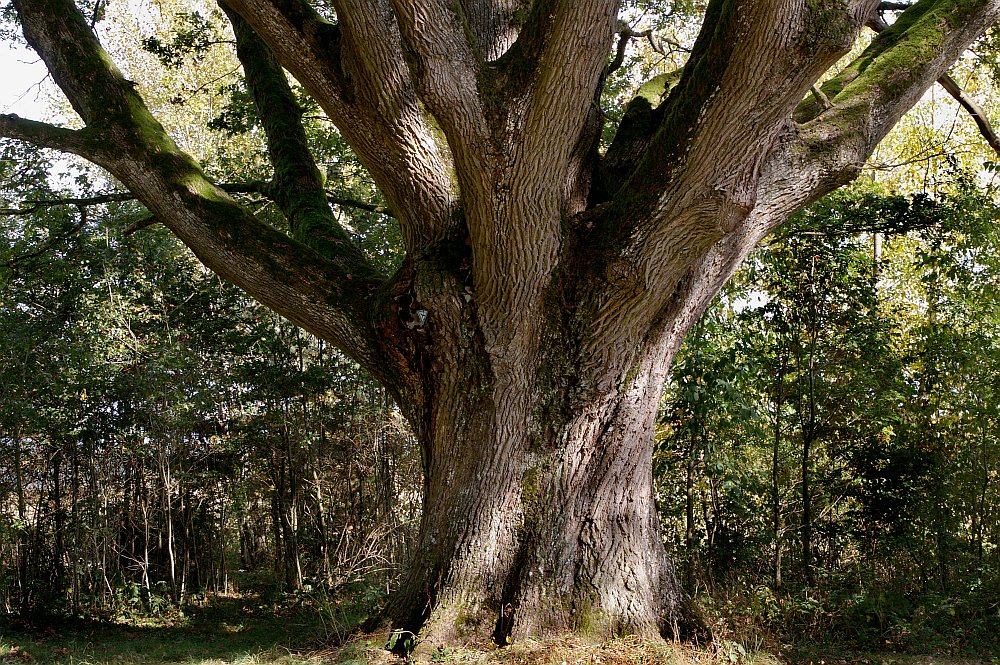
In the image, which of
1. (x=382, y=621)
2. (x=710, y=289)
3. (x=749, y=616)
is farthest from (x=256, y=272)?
(x=749, y=616)

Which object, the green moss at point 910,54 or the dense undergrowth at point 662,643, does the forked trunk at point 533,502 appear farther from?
the green moss at point 910,54

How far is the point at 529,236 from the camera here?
172 inches

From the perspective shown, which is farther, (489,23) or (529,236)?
(489,23)

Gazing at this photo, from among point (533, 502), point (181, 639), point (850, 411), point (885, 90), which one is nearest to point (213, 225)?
point (533, 502)

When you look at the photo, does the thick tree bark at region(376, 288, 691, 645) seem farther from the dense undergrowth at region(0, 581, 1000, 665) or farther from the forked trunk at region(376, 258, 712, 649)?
the dense undergrowth at region(0, 581, 1000, 665)

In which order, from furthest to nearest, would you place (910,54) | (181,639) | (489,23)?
(181,639)
(489,23)
(910,54)

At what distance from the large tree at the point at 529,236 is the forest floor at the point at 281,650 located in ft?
0.64

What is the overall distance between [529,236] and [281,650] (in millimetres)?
3065

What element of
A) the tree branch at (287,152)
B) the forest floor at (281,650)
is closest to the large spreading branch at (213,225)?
the tree branch at (287,152)

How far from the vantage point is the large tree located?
13.3 ft

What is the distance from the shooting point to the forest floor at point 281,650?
4.31 m

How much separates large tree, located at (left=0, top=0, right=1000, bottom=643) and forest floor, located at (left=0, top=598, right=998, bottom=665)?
0.20m

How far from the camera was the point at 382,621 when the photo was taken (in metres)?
4.78

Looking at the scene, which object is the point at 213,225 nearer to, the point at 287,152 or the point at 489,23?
the point at 287,152
